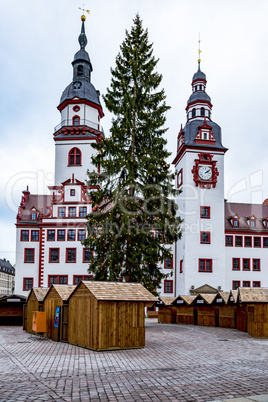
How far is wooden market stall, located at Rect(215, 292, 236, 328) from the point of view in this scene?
2839 cm

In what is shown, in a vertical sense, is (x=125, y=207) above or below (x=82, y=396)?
above

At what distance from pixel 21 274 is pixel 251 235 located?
80.4ft

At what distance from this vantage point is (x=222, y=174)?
46.3 meters

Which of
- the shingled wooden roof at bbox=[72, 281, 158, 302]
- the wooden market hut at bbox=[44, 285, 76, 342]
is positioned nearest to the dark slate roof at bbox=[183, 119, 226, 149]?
the wooden market hut at bbox=[44, 285, 76, 342]

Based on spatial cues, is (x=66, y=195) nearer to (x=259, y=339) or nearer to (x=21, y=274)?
(x=21, y=274)

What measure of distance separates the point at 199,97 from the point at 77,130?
14.0 m

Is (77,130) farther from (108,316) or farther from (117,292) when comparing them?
(108,316)

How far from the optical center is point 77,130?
49.9 meters

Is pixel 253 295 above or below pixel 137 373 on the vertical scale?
above

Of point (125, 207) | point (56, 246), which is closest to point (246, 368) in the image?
point (125, 207)

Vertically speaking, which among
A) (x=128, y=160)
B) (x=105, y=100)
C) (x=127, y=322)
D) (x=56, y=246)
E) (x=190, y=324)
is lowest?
(x=190, y=324)

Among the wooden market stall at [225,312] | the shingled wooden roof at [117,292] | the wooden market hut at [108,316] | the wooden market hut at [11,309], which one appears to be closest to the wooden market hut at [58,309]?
the wooden market hut at [108,316]

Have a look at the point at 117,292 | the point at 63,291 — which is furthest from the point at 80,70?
the point at 117,292

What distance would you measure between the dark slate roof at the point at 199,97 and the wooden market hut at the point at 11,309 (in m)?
30.3
